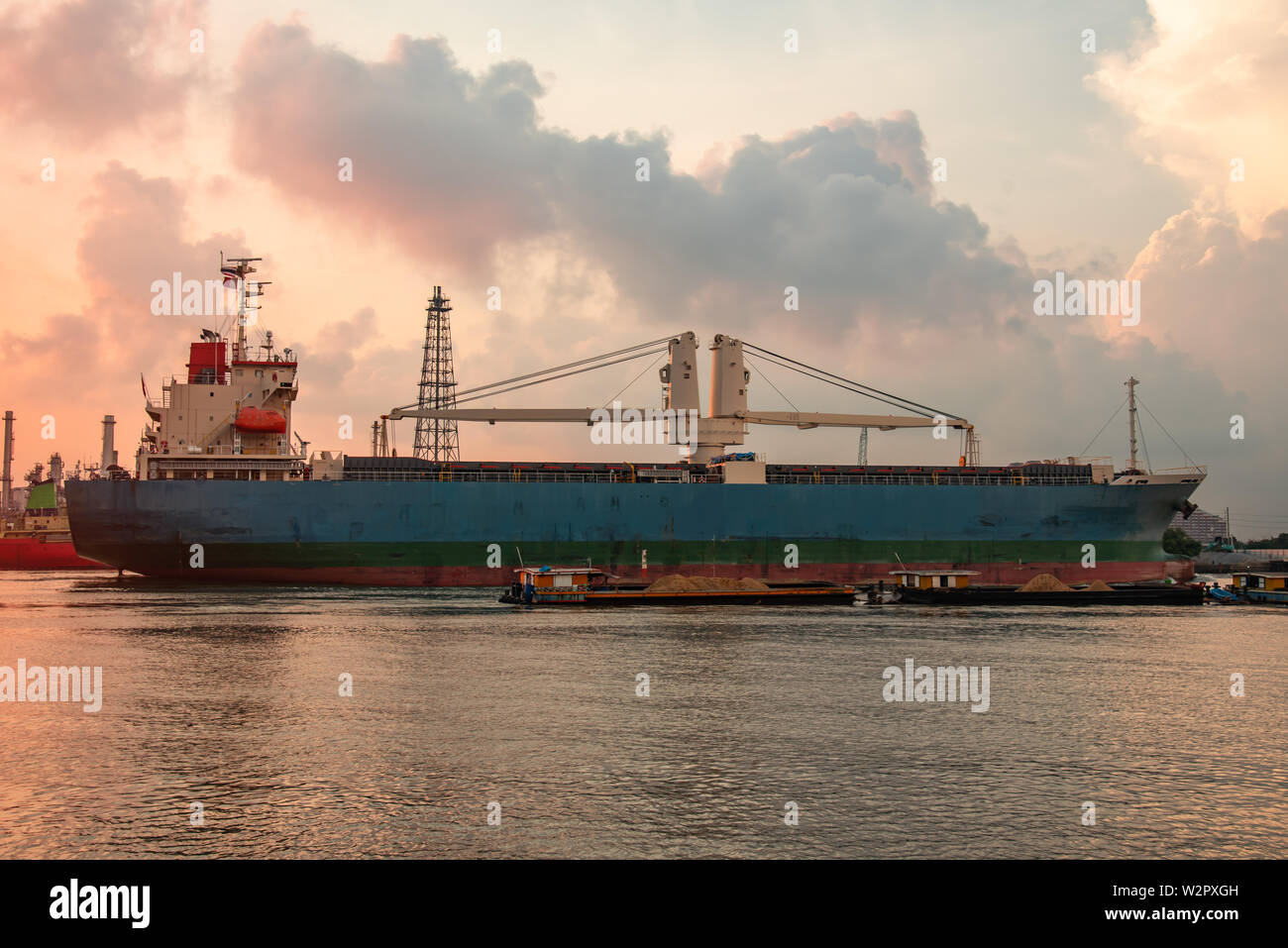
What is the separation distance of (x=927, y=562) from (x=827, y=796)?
124 feet

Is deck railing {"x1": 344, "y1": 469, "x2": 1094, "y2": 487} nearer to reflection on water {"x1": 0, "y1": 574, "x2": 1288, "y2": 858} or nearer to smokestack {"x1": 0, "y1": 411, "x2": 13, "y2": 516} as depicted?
reflection on water {"x1": 0, "y1": 574, "x2": 1288, "y2": 858}

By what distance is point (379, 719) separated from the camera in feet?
54.9

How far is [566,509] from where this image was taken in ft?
151

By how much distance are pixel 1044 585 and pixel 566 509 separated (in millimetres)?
23220

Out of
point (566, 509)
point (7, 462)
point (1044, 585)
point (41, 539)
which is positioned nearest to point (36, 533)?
point (41, 539)

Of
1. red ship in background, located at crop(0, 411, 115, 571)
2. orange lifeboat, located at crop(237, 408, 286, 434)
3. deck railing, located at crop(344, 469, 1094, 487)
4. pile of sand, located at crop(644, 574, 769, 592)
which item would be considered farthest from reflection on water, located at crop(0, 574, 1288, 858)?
red ship in background, located at crop(0, 411, 115, 571)

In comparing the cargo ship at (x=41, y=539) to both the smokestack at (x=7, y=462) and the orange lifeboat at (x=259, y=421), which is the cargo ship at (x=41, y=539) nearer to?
the smokestack at (x=7, y=462)

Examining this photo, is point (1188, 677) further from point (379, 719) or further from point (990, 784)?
point (379, 719)

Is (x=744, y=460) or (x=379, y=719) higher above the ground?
(x=744, y=460)

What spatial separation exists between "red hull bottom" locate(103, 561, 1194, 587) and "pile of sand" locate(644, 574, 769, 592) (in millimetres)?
4277

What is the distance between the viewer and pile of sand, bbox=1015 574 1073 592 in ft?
144

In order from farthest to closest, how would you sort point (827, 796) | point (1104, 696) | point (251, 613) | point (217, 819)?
point (251, 613) < point (1104, 696) < point (827, 796) < point (217, 819)

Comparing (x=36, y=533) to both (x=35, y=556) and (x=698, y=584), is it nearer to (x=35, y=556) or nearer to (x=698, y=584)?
(x=35, y=556)
